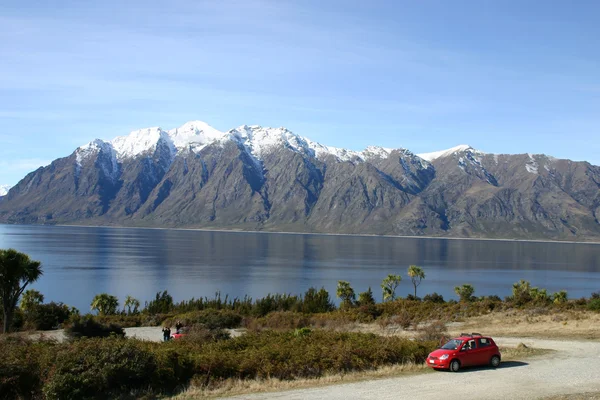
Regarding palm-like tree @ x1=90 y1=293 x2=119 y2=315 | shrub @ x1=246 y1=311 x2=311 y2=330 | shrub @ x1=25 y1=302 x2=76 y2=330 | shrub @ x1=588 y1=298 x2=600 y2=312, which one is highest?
shrub @ x1=588 y1=298 x2=600 y2=312

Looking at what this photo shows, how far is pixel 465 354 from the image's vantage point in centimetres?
2155

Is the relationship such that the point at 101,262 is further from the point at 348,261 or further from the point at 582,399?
the point at 582,399

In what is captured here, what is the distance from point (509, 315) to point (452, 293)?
6487 cm

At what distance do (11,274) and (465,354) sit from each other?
32092 mm

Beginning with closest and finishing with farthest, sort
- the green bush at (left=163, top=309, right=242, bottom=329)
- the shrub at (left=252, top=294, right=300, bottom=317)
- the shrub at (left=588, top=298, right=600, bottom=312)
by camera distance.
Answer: the green bush at (left=163, top=309, right=242, bottom=329) → the shrub at (left=588, top=298, right=600, bottom=312) → the shrub at (left=252, top=294, right=300, bottom=317)

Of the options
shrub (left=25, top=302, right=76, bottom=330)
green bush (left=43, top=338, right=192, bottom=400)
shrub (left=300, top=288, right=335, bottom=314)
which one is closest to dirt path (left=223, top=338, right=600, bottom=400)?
green bush (left=43, top=338, right=192, bottom=400)

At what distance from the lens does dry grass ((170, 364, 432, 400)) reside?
59.1 feet

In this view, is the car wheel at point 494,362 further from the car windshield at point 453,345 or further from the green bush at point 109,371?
the green bush at point 109,371

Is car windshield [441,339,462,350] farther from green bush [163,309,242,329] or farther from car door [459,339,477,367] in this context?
green bush [163,309,242,329]

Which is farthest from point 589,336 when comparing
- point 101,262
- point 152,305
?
point 101,262

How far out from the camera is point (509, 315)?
135 ft

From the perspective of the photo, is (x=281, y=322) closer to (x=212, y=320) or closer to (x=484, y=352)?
(x=212, y=320)

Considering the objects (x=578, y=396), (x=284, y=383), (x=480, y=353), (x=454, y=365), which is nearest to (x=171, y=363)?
(x=284, y=383)

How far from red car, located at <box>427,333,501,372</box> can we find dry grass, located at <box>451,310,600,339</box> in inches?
459
